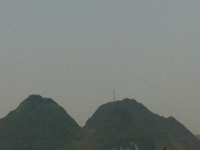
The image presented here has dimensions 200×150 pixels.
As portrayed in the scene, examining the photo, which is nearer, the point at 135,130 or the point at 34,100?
the point at 135,130

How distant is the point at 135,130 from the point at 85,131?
75.9ft

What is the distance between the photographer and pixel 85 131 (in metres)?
133

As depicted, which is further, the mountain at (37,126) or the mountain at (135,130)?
the mountain at (135,130)

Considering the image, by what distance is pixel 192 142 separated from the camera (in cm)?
14050

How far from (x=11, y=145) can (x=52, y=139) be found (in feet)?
54.3

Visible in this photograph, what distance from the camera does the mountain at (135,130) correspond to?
119m

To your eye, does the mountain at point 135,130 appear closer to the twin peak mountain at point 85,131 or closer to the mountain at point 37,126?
the twin peak mountain at point 85,131

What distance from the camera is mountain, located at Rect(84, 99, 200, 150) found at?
119375 millimetres

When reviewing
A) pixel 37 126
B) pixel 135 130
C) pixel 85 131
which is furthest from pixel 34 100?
pixel 135 130

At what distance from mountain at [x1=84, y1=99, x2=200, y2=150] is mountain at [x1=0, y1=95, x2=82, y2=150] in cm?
1272

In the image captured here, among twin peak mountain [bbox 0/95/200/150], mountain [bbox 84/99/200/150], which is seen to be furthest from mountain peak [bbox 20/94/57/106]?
mountain [bbox 84/99/200/150]

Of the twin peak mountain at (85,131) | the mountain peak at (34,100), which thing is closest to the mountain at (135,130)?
the twin peak mountain at (85,131)

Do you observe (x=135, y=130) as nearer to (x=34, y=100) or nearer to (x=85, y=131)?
(x=85, y=131)

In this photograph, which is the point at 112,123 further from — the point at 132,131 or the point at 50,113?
the point at 50,113
